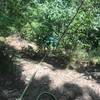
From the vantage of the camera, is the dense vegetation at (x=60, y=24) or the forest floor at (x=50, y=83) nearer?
the forest floor at (x=50, y=83)

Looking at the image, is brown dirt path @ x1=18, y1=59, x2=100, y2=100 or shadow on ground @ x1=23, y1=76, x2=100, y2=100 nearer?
shadow on ground @ x1=23, y1=76, x2=100, y2=100

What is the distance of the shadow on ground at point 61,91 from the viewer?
16.8 feet

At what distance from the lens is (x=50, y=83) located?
5430 millimetres

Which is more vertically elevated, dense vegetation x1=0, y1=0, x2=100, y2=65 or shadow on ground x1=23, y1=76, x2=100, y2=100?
dense vegetation x1=0, y1=0, x2=100, y2=65

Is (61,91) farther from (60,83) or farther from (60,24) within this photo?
(60,24)

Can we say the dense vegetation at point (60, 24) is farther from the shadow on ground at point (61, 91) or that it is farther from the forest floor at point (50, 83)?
the shadow on ground at point (61, 91)

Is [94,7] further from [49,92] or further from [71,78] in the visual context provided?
[49,92]

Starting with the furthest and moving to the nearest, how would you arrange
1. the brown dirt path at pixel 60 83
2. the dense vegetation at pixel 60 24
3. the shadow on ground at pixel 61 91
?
the dense vegetation at pixel 60 24, the brown dirt path at pixel 60 83, the shadow on ground at pixel 61 91

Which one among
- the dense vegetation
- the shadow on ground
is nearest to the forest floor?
the shadow on ground

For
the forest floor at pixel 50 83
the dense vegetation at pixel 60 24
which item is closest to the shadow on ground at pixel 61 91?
the forest floor at pixel 50 83

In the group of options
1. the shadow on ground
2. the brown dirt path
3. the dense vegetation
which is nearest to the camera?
the shadow on ground

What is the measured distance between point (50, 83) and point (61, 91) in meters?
0.28

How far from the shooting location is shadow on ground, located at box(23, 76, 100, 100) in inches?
202

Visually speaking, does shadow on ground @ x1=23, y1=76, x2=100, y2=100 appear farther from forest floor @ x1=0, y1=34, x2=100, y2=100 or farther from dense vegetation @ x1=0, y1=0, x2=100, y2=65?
dense vegetation @ x1=0, y1=0, x2=100, y2=65
